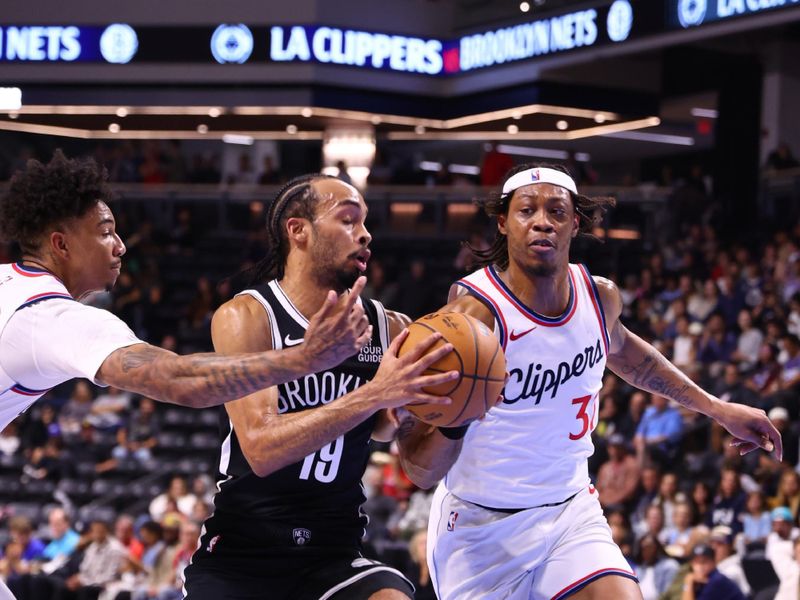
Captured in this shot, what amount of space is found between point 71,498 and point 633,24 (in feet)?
33.2

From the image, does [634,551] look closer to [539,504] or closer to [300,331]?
[539,504]

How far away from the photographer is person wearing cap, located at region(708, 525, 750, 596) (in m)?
9.55

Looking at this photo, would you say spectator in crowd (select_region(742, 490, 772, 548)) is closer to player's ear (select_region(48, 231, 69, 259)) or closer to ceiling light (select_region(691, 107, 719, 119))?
player's ear (select_region(48, 231, 69, 259))

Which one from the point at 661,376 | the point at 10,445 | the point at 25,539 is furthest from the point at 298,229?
the point at 10,445

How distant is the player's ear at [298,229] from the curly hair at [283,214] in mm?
21

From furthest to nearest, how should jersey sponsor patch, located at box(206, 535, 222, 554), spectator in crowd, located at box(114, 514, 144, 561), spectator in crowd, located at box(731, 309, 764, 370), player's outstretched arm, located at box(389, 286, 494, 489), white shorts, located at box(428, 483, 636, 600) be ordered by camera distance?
1. spectator in crowd, located at box(114, 514, 144, 561)
2. spectator in crowd, located at box(731, 309, 764, 370)
3. white shorts, located at box(428, 483, 636, 600)
4. player's outstretched arm, located at box(389, 286, 494, 489)
5. jersey sponsor patch, located at box(206, 535, 222, 554)

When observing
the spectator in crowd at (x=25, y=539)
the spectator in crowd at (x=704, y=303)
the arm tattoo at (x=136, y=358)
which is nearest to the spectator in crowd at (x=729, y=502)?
the spectator in crowd at (x=704, y=303)

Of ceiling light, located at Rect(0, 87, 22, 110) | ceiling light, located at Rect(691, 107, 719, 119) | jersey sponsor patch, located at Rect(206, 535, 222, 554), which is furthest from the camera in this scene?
ceiling light, located at Rect(691, 107, 719, 119)

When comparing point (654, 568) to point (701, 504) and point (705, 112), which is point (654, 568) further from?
point (705, 112)

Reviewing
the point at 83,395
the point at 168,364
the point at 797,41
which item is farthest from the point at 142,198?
the point at 168,364

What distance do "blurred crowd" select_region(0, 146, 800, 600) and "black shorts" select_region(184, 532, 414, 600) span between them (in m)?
5.76

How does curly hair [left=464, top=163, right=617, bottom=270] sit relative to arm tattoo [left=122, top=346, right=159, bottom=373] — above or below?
above

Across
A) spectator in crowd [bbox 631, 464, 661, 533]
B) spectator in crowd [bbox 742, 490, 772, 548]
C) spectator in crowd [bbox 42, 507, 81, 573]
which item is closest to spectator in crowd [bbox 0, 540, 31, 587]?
spectator in crowd [bbox 42, 507, 81, 573]

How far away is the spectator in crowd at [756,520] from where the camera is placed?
10.2 metres
